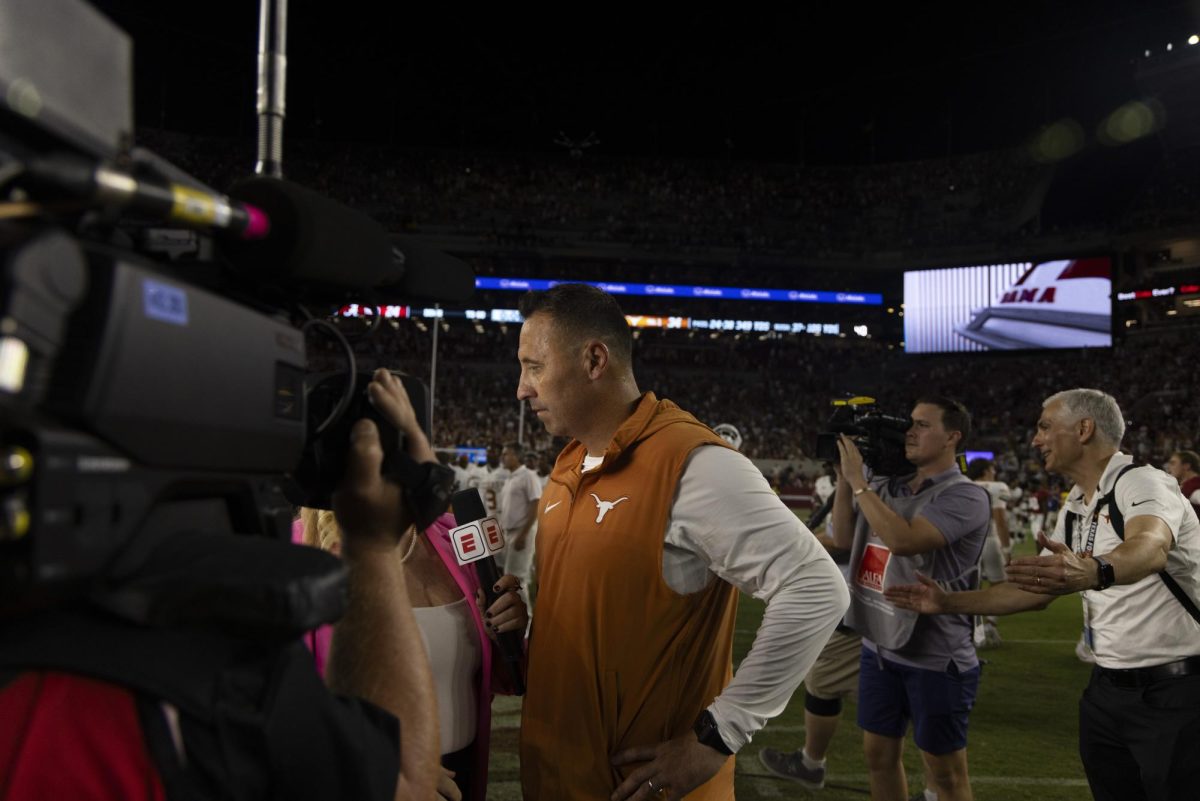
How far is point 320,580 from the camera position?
81cm

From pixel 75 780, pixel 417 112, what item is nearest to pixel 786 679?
pixel 75 780

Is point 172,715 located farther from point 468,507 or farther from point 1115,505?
point 1115,505

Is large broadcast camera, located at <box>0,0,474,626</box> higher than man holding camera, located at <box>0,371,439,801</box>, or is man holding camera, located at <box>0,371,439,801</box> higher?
large broadcast camera, located at <box>0,0,474,626</box>

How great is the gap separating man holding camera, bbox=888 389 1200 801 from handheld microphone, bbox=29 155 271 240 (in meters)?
2.88

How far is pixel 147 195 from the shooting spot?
0.77m

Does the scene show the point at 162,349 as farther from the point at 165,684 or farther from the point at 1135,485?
the point at 1135,485

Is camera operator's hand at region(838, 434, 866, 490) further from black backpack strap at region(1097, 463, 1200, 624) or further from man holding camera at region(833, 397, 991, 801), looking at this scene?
black backpack strap at region(1097, 463, 1200, 624)

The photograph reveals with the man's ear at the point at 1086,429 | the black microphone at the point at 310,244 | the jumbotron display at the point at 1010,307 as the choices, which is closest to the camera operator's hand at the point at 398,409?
the black microphone at the point at 310,244

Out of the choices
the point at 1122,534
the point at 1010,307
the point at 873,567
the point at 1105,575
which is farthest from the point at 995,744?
the point at 1010,307

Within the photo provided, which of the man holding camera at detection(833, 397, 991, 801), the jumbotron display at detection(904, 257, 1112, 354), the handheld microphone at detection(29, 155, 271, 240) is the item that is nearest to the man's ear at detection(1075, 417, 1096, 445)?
the man holding camera at detection(833, 397, 991, 801)

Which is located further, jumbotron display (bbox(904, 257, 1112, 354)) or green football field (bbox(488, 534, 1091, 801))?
jumbotron display (bbox(904, 257, 1112, 354))

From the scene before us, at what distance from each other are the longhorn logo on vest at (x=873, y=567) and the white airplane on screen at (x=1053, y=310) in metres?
24.3

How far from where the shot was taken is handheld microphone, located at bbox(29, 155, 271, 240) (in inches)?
27.9

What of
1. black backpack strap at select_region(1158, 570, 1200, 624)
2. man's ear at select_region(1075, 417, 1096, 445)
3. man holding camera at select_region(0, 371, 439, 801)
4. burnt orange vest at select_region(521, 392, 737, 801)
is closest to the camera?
man holding camera at select_region(0, 371, 439, 801)
